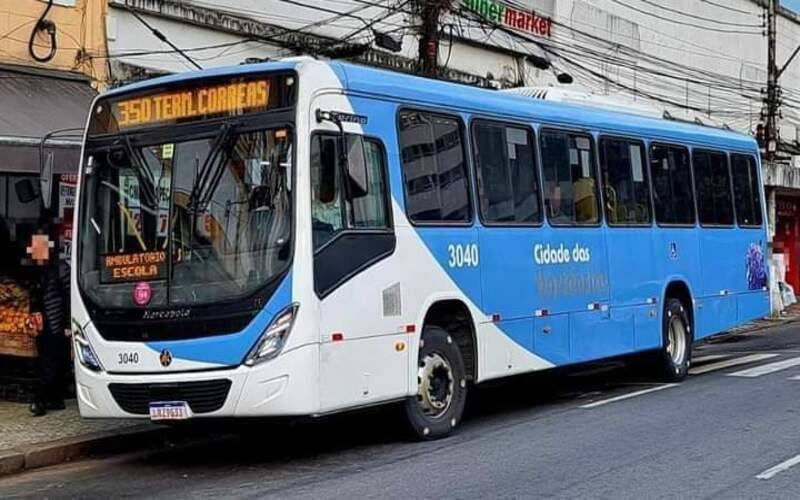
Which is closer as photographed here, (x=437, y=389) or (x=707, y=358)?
(x=437, y=389)

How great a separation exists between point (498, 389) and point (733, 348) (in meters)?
7.36

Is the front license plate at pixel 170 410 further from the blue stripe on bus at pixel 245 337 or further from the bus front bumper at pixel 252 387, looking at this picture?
the blue stripe on bus at pixel 245 337

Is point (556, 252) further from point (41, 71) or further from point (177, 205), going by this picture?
point (41, 71)

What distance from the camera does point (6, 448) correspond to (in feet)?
33.9

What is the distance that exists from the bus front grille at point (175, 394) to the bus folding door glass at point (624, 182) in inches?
238

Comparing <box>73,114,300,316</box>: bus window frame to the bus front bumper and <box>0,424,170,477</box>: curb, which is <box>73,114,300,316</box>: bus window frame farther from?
<box>0,424,170,477</box>: curb

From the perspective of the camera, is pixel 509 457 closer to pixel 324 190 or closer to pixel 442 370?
pixel 442 370

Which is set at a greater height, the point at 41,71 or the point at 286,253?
the point at 41,71

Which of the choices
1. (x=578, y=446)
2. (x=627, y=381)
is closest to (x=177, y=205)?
(x=578, y=446)

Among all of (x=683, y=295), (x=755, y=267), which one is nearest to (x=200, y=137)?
(x=683, y=295)

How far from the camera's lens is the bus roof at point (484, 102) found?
974cm

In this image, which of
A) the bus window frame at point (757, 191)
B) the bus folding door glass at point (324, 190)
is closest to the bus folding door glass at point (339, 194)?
the bus folding door glass at point (324, 190)

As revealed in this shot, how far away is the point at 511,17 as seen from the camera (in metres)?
26.3

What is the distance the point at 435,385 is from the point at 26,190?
6671 millimetres
